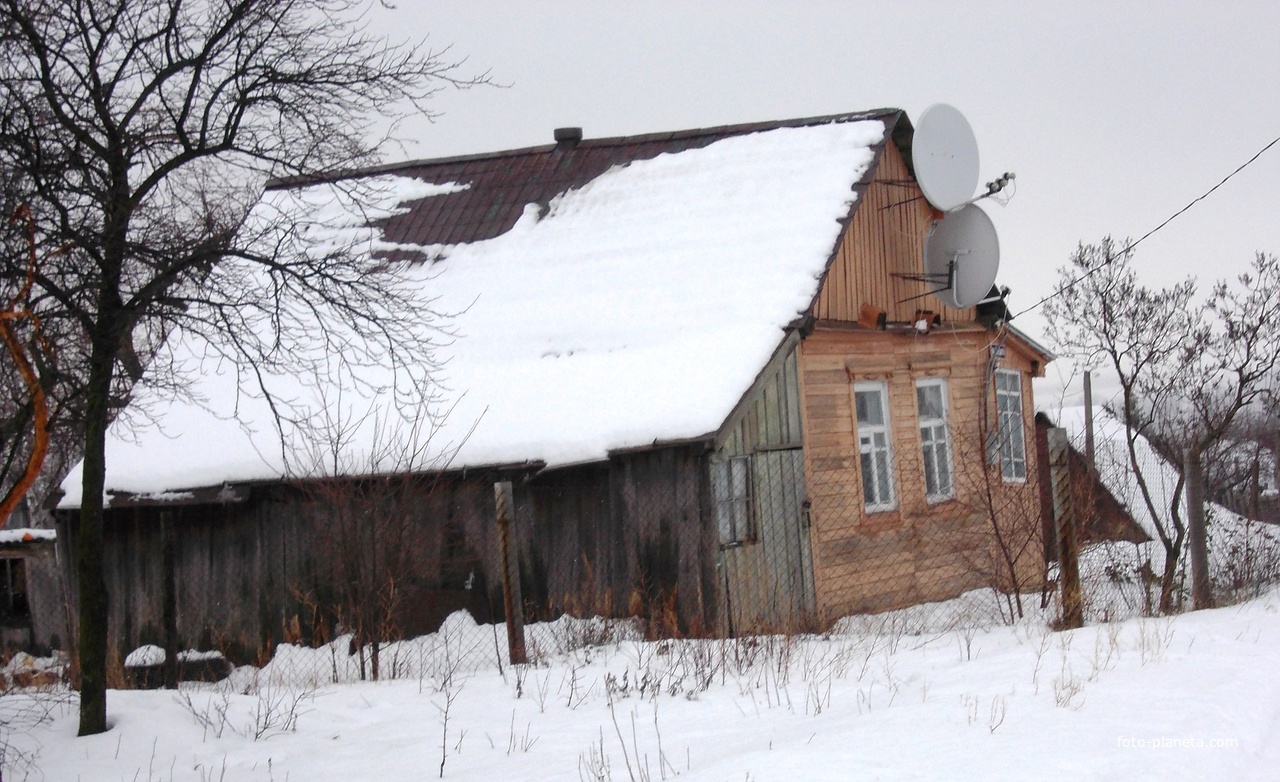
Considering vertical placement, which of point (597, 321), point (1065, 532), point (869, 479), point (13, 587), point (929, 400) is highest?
point (597, 321)

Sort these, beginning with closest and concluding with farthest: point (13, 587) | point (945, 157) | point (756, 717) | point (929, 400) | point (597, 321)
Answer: point (756, 717)
point (597, 321)
point (945, 157)
point (929, 400)
point (13, 587)

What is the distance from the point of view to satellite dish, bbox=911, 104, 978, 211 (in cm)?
1409

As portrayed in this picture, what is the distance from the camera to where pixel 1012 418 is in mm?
17062

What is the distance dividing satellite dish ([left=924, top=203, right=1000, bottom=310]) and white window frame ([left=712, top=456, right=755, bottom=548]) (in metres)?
4.37

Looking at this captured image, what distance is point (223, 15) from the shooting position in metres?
6.80

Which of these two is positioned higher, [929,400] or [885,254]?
[885,254]

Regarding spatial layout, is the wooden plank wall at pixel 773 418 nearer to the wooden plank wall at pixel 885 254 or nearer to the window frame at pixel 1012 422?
the wooden plank wall at pixel 885 254

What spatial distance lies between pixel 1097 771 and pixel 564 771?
2239 millimetres

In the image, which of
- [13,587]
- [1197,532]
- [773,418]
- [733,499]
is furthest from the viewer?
[13,587]

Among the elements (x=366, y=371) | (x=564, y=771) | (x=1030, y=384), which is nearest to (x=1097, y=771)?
(x=564, y=771)

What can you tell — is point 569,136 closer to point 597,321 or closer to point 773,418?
point 597,321

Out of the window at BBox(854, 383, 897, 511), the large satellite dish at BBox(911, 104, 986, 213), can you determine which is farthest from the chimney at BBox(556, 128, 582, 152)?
the window at BBox(854, 383, 897, 511)

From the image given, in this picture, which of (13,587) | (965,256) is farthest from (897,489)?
(13,587)

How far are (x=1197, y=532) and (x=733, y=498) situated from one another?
13.5ft
